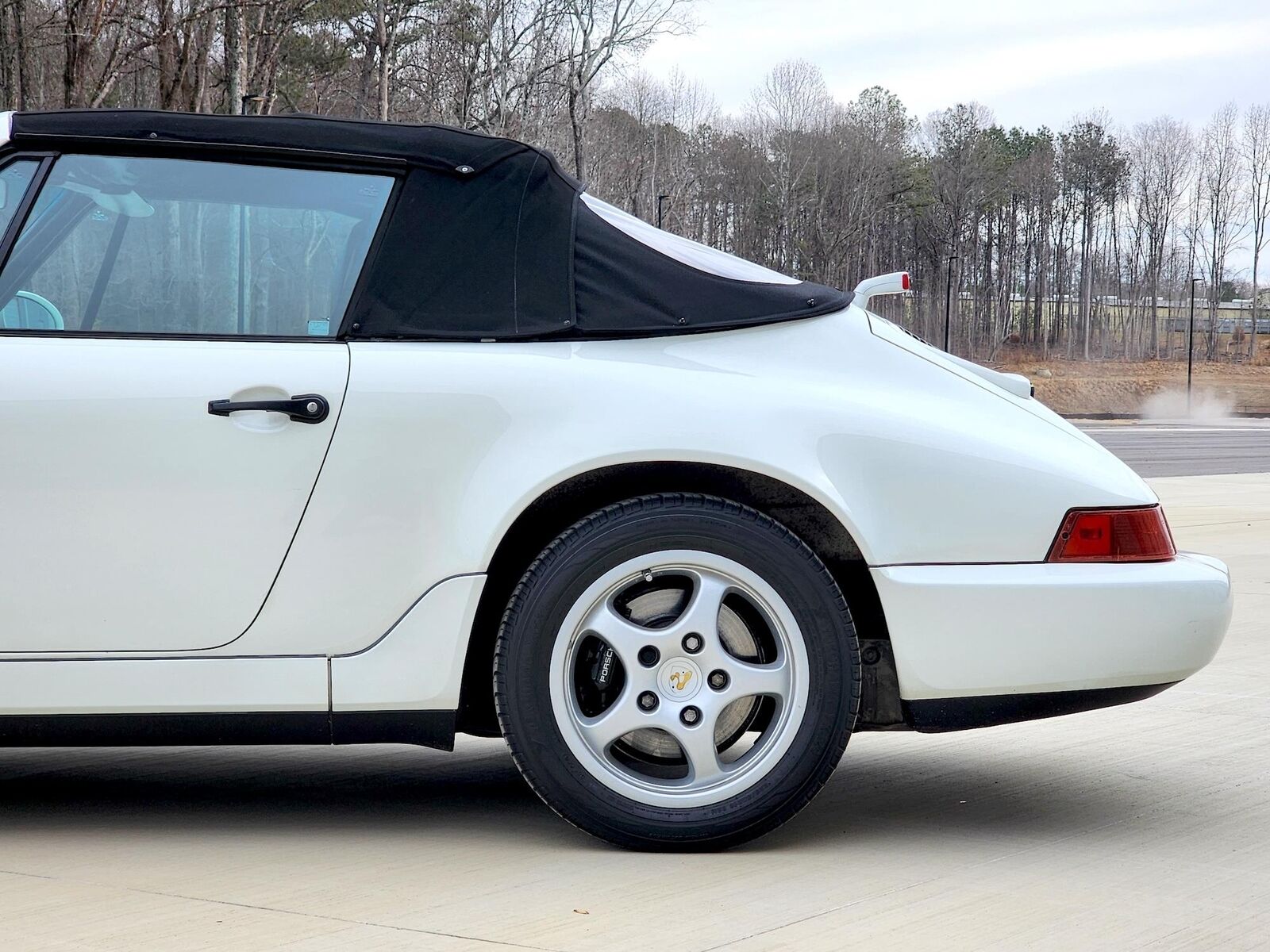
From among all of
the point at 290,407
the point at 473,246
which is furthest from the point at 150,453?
the point at 473,246

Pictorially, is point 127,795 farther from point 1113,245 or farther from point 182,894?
point 1113,245

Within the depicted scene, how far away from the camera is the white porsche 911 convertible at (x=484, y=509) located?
306 cm

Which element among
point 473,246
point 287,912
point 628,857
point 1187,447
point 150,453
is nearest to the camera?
point 287,912

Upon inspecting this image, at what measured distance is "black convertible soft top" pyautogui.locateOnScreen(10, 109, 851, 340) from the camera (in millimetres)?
3242

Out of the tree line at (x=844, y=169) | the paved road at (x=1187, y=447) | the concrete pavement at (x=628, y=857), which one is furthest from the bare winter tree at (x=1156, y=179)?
the concrete pavement at (x=628, y=857)

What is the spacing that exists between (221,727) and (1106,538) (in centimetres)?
191

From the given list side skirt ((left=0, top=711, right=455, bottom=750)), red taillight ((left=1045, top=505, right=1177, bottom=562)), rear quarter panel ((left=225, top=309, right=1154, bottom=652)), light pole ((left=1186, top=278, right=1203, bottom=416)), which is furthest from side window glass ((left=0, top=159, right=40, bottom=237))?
light pole ((left=1186, top=278, right=1203, bottom=416))

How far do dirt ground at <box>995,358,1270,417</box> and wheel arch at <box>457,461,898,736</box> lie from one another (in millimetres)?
60685

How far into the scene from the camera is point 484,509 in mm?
3082

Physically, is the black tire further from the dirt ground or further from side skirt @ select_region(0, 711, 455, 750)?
the dirt ground

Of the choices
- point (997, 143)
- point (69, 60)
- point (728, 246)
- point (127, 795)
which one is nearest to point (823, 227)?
point (728, 246)

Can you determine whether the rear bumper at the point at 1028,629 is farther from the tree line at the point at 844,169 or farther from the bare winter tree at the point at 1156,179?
the bare winter tree at the point at 1156,179

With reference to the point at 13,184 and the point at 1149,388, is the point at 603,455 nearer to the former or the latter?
the point at 13,184

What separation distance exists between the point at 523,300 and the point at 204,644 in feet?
3.27
